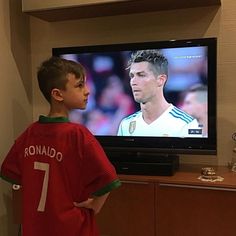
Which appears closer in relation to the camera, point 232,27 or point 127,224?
point 127,224

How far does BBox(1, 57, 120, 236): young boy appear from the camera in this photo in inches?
58.3

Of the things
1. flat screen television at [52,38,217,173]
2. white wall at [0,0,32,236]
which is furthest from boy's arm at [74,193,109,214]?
white wall at [0,0,32,236]

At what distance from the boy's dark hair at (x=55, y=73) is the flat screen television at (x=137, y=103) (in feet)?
3.15

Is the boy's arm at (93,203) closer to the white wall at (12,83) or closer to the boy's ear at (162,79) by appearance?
the boy's ear at (162,79)

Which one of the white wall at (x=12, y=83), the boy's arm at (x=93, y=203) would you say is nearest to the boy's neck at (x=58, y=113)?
the boy's arm at (x=93, y=203)

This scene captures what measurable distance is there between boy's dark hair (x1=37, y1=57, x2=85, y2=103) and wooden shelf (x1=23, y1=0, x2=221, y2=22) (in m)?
0.98

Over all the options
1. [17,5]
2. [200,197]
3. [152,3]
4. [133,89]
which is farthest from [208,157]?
[17,5]

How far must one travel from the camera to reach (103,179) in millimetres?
1483

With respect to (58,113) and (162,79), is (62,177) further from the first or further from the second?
(162,79)

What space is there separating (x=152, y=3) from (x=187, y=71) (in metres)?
0.48

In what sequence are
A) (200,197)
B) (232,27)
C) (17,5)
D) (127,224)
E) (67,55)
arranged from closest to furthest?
(200,197)
(127,224)
(232,27)
(67,55)
(17,5)

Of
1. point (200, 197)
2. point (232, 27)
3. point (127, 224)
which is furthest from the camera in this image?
point (232, 27)

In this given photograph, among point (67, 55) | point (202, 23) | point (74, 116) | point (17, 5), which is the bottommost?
point (74, 116)

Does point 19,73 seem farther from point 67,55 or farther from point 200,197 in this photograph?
point 200,197
